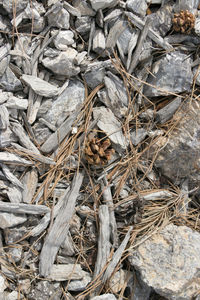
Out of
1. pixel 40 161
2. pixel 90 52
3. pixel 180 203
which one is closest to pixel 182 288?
pixel 180 203

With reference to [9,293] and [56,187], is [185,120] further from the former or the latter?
[9,293]

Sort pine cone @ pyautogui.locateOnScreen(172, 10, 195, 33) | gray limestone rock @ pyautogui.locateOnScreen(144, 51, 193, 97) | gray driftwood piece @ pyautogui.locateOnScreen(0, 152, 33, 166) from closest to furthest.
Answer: gray driftwood piece @ pyautogui.locateOnScreen(0, 152, 33, 166)
pine cone @ pyautogui.locateOnScreen(172, 10, 195, 33)
gray limestone rock @ pyautogui.locateOnScreen(144, 51, 193, 97)

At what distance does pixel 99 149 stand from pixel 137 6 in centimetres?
118

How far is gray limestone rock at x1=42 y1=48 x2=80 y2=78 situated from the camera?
2.47 m

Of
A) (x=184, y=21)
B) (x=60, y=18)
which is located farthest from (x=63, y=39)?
(x=184, y=21)

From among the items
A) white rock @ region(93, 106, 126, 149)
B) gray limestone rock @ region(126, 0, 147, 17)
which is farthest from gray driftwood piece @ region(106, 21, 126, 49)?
white rock @ region(93, 106, 126, 149)

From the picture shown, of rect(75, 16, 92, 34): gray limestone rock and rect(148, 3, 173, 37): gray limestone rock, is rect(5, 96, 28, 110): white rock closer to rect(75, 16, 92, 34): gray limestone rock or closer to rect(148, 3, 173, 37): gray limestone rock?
rect(75, 16, 92, 34): gray limestone rock

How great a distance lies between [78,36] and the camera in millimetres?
2598

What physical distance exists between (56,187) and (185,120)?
47.5 inches

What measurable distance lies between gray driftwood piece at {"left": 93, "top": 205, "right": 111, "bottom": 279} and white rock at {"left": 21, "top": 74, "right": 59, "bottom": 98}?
979 millimetres

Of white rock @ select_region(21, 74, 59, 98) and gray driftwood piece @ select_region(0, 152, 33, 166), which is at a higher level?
white rock @ select_region(21, 74, 59, 98)

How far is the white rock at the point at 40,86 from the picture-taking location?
246 cm

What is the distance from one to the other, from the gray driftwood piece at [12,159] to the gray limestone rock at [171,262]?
1.11 m

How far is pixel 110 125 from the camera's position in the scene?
8.61 ft
